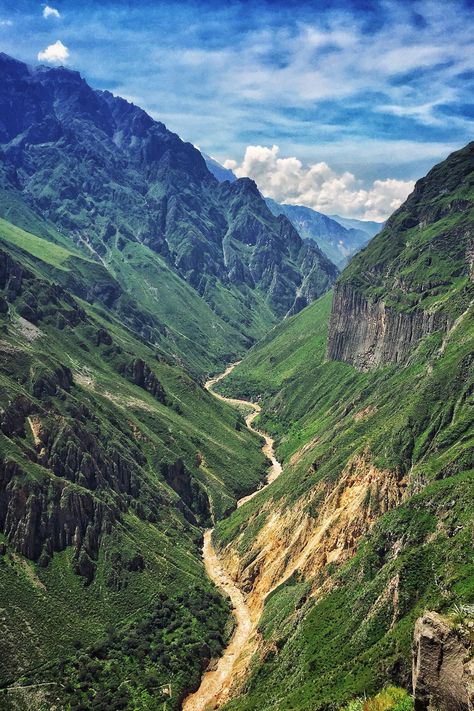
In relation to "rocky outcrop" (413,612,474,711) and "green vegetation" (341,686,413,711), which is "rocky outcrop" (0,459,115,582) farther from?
"rocky outcrop" (413,612,474,711)

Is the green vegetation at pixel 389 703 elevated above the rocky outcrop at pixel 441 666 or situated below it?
below

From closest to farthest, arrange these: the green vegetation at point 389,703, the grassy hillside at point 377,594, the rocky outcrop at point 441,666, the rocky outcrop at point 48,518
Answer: the rocky outcrop at point 441,666
the green vegetation at point 389,703
the grassy hillside at point 377,594
the rocky outcrop at point 48,518

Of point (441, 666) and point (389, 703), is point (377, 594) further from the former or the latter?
point (441, 666)

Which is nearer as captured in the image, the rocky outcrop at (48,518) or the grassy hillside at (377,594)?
the grassy hillside at (377,594)

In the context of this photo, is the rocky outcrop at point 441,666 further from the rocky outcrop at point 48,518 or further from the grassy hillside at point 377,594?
the rocky outcrop at point 48,518

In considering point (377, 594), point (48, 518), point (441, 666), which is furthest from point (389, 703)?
point (48, 518)

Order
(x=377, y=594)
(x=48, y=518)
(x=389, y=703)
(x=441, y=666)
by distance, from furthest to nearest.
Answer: (x=48, y=518) < (x=377, y=594) < (x=389, y=703) < (x=441, y=666)

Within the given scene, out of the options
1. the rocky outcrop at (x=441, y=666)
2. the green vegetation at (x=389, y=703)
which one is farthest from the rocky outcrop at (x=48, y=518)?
the rocky outcrop at (x=441, y=666)

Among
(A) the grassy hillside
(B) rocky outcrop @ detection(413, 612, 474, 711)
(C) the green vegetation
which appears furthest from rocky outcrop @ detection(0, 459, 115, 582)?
(B) rocky outcrop @ detection(413, 612, 474, 711)
